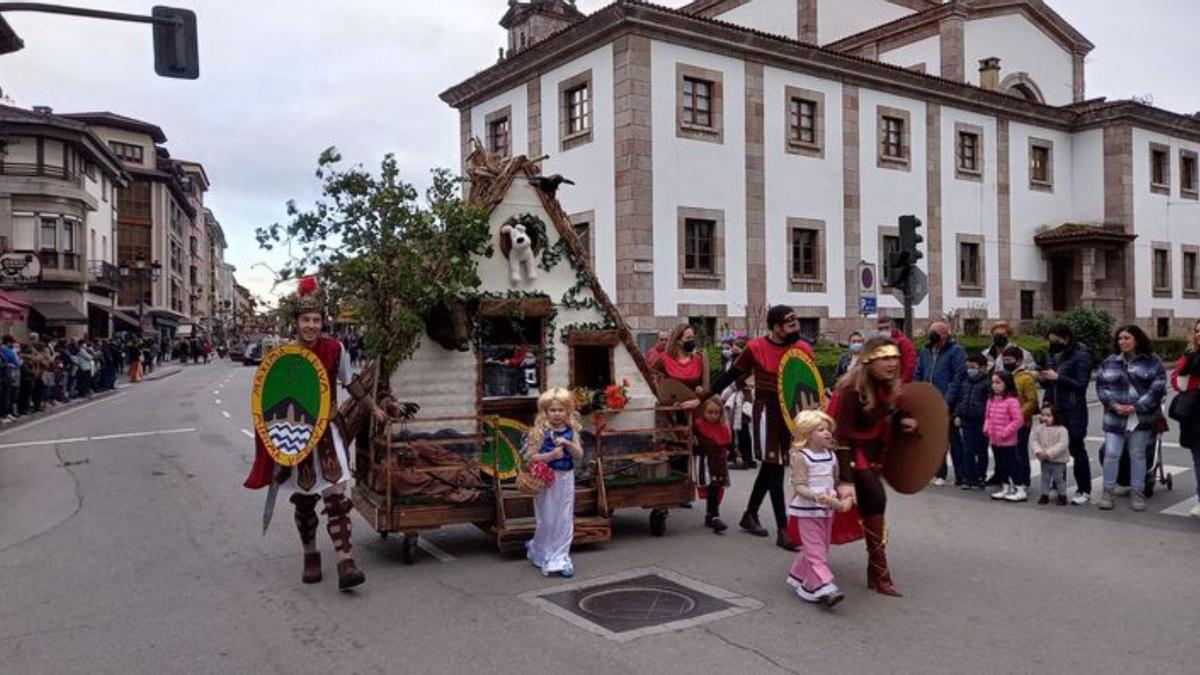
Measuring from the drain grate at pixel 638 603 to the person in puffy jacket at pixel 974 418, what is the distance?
16.3ft

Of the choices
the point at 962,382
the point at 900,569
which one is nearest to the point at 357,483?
the point at 900,569

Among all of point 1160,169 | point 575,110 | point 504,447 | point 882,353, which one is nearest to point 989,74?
point 1160,169

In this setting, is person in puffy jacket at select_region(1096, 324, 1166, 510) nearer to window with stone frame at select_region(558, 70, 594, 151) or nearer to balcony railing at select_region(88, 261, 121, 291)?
window with stone frame at select_region(558, 70, 594, 151)

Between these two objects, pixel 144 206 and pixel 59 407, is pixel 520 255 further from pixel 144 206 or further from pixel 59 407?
pixel 144 206

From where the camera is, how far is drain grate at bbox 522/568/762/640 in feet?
17.9

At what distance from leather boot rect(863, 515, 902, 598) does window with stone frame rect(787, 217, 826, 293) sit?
20.3m

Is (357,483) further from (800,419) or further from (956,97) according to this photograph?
(956,97)

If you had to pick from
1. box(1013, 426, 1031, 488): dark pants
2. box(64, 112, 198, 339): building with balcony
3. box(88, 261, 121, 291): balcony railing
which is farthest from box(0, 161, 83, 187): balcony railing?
box(1013, 426, 1031, 488): dark pants

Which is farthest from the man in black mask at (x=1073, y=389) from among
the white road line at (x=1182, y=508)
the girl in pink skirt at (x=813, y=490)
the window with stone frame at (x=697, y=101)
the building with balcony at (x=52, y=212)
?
the building with balcony at (x=52, y=212)

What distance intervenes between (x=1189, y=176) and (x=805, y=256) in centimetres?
2112

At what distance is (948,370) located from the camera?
10445 mm

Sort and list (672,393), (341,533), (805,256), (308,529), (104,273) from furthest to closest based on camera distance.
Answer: (104,273)
(805,256)
(672,393)
(308,529)
(341,533)

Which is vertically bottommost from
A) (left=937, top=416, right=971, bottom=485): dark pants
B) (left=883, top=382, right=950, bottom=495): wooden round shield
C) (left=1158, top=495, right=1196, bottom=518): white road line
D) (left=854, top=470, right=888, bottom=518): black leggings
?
(left=1158, top=495, right=1196, bottom=518): white road line

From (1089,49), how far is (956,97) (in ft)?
35.1
